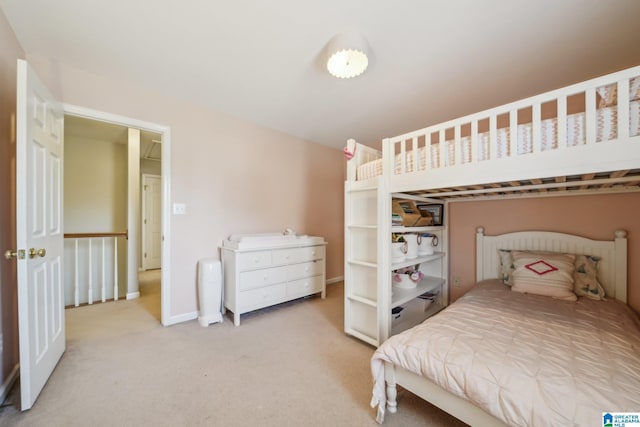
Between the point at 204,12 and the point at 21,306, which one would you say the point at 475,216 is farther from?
the point at 21,306

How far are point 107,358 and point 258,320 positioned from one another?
1.19m

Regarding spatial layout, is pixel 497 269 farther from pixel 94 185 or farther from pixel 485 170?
pixel 94 185

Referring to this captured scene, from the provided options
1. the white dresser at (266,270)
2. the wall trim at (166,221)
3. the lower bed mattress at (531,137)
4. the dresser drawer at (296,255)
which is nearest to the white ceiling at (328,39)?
the wall trim at (166,221)

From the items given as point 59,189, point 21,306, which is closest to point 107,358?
point 21,306

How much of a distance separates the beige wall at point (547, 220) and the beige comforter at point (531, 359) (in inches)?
27.2

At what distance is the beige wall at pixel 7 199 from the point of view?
141 cm

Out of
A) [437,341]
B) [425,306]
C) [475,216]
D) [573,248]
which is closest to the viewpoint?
[437,341]

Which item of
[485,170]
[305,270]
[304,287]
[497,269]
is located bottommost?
[304,287]

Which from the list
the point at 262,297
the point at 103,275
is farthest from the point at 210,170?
the point at 103,275

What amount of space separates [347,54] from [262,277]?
7.08ft

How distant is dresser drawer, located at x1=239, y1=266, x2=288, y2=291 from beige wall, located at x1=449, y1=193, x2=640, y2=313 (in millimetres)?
2013

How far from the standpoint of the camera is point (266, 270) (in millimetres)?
2559

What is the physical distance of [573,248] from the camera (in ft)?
6.91

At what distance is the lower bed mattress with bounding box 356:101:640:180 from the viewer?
3.60ft
